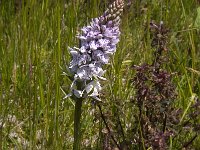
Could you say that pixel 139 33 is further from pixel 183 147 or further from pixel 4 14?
pixel 183 147

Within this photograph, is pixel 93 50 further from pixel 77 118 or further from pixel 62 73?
pixel 62 73

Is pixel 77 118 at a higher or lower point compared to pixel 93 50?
lower

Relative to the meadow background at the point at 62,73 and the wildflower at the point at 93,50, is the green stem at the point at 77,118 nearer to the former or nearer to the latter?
the wildflower at the point at 93,50

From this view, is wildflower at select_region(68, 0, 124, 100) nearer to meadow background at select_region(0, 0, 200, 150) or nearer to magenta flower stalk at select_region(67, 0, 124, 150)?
magenta flower stalk at select_region(67, 0, 124, 150)

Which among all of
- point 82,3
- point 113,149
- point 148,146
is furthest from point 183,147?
point 82,3

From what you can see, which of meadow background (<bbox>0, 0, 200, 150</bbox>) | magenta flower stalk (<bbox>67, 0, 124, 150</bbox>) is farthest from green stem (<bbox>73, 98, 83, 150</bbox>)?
meadow background (<bbox>0, 0, 200, 150</bbox>)

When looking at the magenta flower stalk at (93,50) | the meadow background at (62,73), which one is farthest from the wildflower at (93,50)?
the meadow background at (62,73)

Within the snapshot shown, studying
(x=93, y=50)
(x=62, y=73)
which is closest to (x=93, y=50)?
(x=93, y=50)

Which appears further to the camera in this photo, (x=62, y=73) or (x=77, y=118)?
(x=62, y=73)
